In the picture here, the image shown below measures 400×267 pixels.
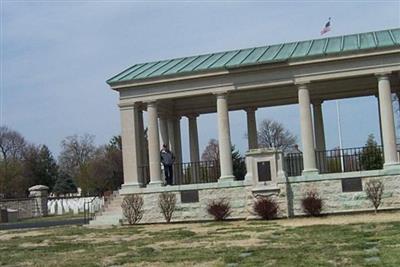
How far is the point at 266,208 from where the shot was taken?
23.5 m

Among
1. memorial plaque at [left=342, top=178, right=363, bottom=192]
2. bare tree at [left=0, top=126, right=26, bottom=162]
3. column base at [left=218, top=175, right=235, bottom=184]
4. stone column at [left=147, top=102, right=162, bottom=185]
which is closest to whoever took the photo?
memorial plaque at [left=342, top=178, right=363, bottom=192]

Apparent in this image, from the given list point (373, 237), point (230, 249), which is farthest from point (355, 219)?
point (230, 249)

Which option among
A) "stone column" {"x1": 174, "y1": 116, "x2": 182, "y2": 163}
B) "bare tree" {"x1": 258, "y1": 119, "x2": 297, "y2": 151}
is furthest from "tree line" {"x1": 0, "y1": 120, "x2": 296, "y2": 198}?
"stone column" {"x1": 174, "y1": 116, "x2": 182, "y2": 163}

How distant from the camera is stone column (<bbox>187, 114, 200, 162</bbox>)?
31469 millimetres

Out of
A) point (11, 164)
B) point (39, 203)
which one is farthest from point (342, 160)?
point (11, 164)

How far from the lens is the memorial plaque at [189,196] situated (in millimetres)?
25547

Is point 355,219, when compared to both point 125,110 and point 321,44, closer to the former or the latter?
point 321,44

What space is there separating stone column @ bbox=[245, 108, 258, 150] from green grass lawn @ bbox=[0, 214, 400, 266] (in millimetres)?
10342

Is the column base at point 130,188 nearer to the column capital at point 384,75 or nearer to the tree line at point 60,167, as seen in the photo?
the column capital at point 384,75

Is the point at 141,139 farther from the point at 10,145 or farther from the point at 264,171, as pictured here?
the point at 10,145

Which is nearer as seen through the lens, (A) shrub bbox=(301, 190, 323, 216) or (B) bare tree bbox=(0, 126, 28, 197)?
(A) shrub bbox=(301, 190, 323, 216)

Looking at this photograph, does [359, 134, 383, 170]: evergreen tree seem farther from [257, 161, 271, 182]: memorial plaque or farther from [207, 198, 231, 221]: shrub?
[207, 198, 231, 221]: shrub

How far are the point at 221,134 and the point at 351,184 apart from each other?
5.47m

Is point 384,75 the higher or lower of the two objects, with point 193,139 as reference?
higher
